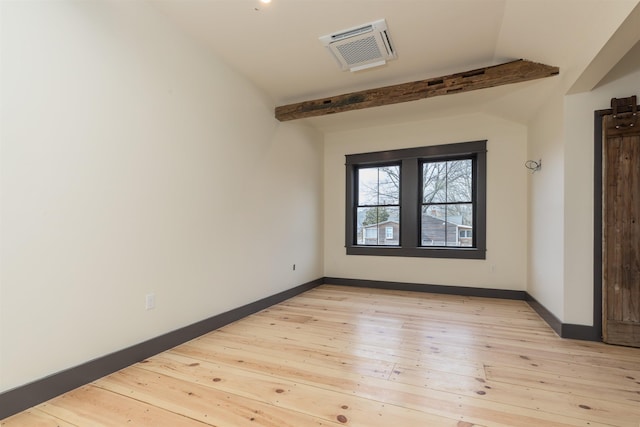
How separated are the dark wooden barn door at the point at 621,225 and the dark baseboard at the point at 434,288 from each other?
Result: 1.60 meters

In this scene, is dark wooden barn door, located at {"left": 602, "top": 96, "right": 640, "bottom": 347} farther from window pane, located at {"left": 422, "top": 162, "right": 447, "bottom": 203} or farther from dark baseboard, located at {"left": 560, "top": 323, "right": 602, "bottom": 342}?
window pane, located at {"left": 422, "top": 162, "right": 447, "bottom": 203}

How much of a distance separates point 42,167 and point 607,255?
423cm

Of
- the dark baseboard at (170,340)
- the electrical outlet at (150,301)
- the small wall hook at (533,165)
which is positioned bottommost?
the dark baseboard at (170,340)

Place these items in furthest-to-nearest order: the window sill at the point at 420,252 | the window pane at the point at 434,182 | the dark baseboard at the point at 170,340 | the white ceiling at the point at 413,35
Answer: the window pane at the point at 434,182 → the window sill at the point at 420,252 → the white ceiling at the point at 413,35 → the dark baseboard at the point at 170,340

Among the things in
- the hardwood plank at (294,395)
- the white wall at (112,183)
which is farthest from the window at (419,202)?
the hardwood plank at (294,395)

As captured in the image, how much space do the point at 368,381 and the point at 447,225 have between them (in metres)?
3.31

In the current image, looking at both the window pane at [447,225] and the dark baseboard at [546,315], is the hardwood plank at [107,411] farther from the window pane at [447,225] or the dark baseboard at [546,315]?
the window pane at [447,225]

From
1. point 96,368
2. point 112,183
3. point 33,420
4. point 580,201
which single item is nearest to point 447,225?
point 580,201

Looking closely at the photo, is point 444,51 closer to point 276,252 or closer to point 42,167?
point 276,252

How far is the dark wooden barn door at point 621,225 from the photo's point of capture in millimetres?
2611

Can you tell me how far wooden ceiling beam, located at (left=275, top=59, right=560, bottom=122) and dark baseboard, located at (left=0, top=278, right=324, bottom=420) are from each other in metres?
2.58

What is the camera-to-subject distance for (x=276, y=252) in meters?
4.12

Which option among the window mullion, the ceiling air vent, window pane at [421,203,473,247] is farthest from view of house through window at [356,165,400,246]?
the ceiling air vent

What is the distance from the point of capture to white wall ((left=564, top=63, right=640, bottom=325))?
275 centimetres
